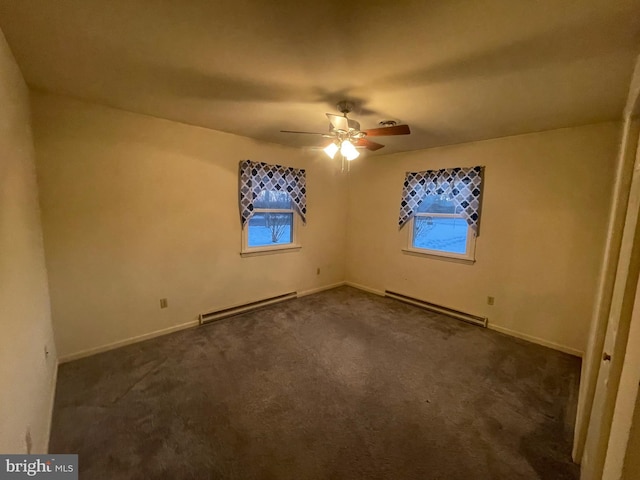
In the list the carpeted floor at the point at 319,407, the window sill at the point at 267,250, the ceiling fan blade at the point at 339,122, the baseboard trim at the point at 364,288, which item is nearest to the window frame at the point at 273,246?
the window sill at the point at 267,250

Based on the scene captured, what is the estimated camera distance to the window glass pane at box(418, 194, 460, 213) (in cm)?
374

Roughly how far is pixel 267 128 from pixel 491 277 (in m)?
3.22

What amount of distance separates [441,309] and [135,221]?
388cm

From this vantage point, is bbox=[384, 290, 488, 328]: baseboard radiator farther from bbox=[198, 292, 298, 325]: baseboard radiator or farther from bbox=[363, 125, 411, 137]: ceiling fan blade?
bbox=[363, 125, 411, 137]: ceiling fan blade

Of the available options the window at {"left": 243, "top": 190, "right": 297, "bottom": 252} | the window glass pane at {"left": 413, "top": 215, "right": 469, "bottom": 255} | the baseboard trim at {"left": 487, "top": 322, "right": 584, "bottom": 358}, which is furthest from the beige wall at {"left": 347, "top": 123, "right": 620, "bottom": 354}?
the window at {"left": 243, "top": 190, "right": 297, "bottom": 252}

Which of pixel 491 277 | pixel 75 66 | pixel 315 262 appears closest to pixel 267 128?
pixel 75 66

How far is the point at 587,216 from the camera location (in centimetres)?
273

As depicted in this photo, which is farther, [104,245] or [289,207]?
[289,207]

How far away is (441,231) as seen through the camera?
3.91 metres

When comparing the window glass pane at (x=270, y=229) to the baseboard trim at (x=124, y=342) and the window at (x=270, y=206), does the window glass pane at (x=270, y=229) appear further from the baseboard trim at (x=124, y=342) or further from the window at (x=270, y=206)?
the baseboard trim at (x=124, y=342)

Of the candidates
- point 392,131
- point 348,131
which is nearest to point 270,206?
point 348,131

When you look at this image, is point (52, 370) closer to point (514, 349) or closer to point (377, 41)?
point (377, 41)

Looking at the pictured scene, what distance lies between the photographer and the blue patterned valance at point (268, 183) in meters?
3.52

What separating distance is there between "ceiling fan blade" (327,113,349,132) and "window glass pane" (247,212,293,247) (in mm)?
1909
